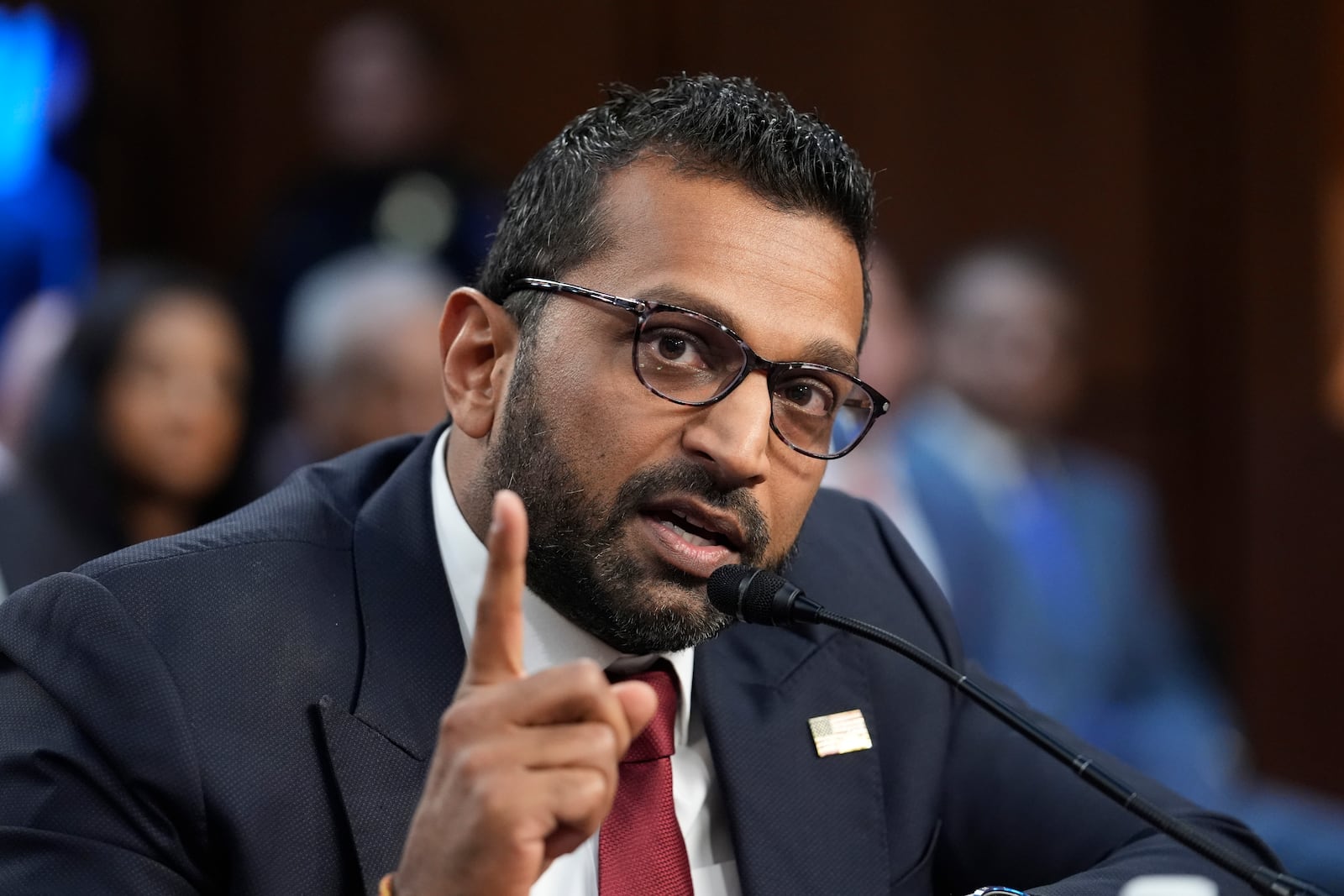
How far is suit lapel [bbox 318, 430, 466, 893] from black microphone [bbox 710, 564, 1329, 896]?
0.33 metres

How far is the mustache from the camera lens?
1592 millimetres

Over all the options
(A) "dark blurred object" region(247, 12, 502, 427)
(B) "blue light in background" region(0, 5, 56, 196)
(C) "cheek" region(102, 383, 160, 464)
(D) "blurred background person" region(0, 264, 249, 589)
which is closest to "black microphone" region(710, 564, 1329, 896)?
(D) "blurred background person" region(0, 264, 249, 589)

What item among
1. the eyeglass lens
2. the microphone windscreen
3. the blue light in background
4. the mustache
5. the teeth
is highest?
the blue light in background

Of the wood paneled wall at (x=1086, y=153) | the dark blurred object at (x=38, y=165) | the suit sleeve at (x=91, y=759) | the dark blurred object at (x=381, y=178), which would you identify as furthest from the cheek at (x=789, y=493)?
the dark blurred object at (x=38, y=165)

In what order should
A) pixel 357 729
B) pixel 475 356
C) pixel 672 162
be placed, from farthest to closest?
pixel 475 356 → pixel 672 162 → pixel 357 729

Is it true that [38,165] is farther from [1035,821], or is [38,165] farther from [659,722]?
[1035,821]

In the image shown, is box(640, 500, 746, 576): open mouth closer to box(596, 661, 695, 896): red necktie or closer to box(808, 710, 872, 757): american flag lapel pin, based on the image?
box(596, 661, 695, 896): red necktie

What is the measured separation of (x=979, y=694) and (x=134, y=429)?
229 cm

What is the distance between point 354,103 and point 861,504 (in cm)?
272

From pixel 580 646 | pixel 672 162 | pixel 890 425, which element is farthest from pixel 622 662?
pixel 890 425

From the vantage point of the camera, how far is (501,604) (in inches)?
48.8

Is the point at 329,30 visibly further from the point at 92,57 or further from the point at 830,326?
the point at 830,326

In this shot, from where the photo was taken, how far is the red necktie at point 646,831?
5.26 ft

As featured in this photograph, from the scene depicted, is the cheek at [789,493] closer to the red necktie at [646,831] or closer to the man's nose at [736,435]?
the man's nose at [736,435]
